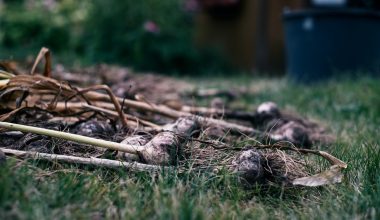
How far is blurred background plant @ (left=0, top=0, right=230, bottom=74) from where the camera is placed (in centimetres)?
741

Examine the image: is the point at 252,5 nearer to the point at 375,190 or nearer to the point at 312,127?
the point at 312,127

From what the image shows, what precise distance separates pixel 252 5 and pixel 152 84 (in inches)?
142

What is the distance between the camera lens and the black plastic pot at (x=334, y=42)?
512 centimetres

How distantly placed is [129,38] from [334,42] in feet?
10.0

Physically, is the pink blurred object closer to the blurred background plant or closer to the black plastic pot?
the blurred background plant

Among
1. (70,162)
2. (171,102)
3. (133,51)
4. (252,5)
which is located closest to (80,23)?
(133,51)

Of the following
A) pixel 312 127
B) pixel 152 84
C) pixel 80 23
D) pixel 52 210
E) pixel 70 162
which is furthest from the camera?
pixel 80 23

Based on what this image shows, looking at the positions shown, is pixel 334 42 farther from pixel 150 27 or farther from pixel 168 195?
pixel 168 195

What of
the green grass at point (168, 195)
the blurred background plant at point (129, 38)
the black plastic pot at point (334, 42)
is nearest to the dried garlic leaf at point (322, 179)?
the green grass at point (168, 195)

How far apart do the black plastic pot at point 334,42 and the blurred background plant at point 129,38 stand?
2.45m

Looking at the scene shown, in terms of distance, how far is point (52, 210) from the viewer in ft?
4.75

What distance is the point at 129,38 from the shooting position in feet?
24.1

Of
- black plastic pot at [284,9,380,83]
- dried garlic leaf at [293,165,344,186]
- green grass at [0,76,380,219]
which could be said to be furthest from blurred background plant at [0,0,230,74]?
dried garlic leaf at [293,165,344,186]

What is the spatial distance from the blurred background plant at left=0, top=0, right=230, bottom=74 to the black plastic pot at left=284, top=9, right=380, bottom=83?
2.45 metres
